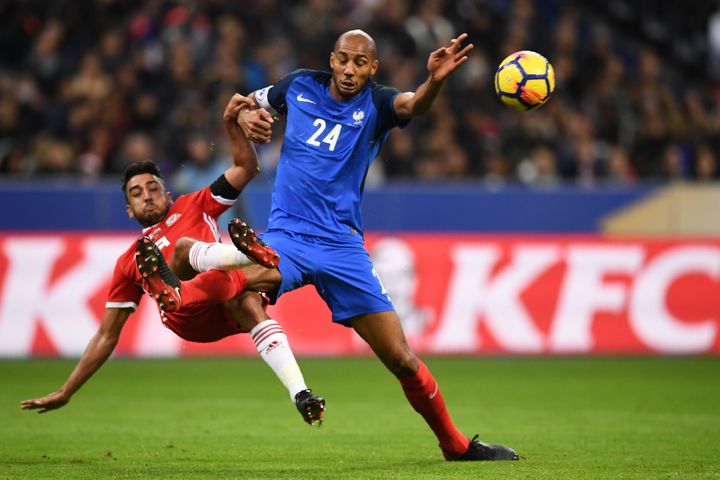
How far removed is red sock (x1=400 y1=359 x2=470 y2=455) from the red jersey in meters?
1.17

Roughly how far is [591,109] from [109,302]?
38.8 feet

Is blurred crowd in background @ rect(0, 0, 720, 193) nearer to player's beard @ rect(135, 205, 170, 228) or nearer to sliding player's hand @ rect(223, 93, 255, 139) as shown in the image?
player's beard @ rect(135, 205, 170, 228)

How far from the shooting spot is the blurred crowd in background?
16609 mm

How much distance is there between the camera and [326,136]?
751 centimetres

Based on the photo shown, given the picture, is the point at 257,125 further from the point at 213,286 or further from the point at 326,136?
the point at 213,286

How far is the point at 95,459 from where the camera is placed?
777cm

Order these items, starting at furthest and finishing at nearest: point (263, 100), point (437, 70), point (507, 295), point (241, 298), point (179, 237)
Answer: point (507, 295) → point (179, 237) → point (263, 100) → point (241, 298) → point (437, 70)

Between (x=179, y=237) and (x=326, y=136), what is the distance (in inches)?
47.9

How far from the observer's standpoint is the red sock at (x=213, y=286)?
7094 millimetres

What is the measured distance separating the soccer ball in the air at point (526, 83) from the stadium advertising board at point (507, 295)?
7.58 meters

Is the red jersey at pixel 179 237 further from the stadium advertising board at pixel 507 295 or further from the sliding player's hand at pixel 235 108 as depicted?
the stadium advertising board at pixel 507 295

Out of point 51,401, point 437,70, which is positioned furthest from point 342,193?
point 51,401

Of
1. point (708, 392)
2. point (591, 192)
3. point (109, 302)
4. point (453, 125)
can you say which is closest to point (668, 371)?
point (708, 392)

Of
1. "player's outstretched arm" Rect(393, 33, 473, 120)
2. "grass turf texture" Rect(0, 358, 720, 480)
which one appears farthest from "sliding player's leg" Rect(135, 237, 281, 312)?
"player's outstretched arm" Rect(393, 33, 473, 120)
